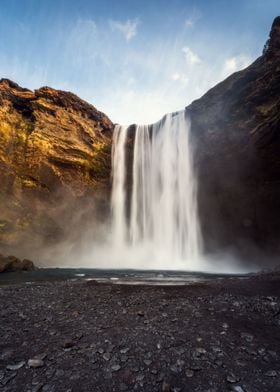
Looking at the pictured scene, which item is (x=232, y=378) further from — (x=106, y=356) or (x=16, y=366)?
(x=16, y=366)

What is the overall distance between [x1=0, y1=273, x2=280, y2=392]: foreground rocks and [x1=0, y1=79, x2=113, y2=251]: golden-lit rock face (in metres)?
27.7

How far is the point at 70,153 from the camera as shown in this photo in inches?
1449

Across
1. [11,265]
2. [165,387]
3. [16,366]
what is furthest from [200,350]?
[11,265]

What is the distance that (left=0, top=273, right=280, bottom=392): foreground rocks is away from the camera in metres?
3.53

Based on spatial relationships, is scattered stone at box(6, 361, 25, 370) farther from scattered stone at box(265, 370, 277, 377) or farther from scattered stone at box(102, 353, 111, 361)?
scattered stone at box(265, 370, 277, 377)

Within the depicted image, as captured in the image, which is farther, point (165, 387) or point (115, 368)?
point (115, 368)

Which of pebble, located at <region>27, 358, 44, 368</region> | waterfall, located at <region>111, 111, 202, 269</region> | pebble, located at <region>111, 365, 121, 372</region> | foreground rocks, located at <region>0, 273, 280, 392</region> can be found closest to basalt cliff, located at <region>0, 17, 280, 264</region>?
waterfall, located at <region>111, 111, 202, 269</region>

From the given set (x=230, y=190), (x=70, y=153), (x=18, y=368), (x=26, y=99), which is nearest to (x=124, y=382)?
(x=18, y=368)

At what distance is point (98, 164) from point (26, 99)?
1521 centimetres

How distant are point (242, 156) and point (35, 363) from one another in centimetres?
2997

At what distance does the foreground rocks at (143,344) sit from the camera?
3529mm

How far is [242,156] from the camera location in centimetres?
2917

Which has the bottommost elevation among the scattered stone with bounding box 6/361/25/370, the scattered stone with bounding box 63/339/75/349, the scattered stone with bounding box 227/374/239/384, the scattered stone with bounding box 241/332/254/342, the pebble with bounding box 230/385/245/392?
the pebble with bounding box 230/385/245/392

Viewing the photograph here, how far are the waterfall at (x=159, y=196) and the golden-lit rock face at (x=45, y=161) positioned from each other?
161 inches
